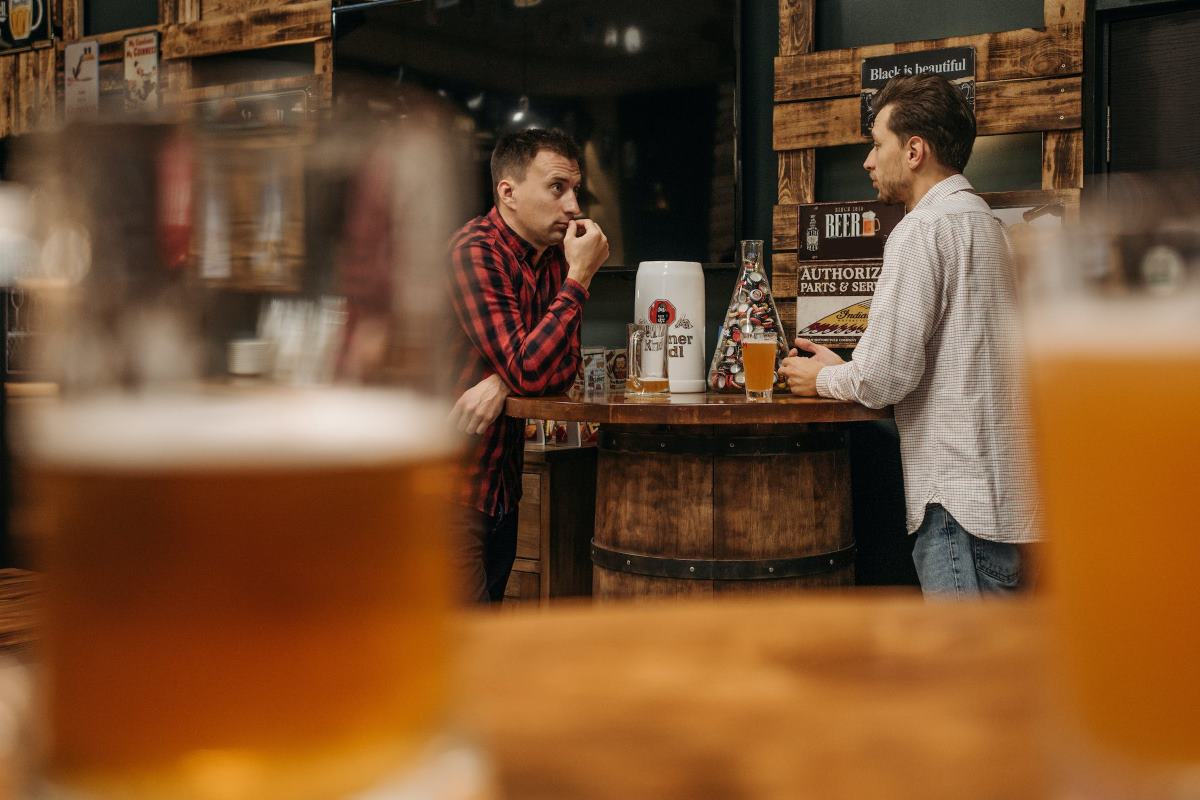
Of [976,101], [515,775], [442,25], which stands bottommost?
[515,775]

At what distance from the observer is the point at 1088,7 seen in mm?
3424

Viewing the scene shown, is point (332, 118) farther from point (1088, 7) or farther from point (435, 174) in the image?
point (1088, 7)

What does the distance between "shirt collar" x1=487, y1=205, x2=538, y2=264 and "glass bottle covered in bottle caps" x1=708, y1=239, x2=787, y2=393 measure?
615 mm

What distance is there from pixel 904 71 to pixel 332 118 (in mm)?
3651

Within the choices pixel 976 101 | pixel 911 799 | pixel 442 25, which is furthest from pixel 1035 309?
pixel 442 25

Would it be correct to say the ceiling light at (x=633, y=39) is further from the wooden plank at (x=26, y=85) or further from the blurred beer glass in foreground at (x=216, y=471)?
the blurred beer glass in foreground at (x=216, y=471)

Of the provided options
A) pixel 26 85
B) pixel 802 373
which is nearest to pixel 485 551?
pixel 802 373

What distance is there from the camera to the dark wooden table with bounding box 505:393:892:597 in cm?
249

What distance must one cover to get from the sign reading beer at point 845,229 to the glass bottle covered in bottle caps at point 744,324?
0.78 meters

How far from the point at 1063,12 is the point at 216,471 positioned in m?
3.70

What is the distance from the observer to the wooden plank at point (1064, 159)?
3414 mm

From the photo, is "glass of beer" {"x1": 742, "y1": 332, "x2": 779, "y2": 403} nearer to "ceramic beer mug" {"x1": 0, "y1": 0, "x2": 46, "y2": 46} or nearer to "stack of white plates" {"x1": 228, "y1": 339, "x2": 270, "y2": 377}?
"stack of white plates" {"x1": 228, "y1": 339, "x2": 270, "y2": 377}

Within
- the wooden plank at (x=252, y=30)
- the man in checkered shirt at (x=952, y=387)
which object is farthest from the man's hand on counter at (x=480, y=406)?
the wooden plank at (x=252, y=30)

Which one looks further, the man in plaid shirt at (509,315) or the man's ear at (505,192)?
the man's ear at (505,192)
